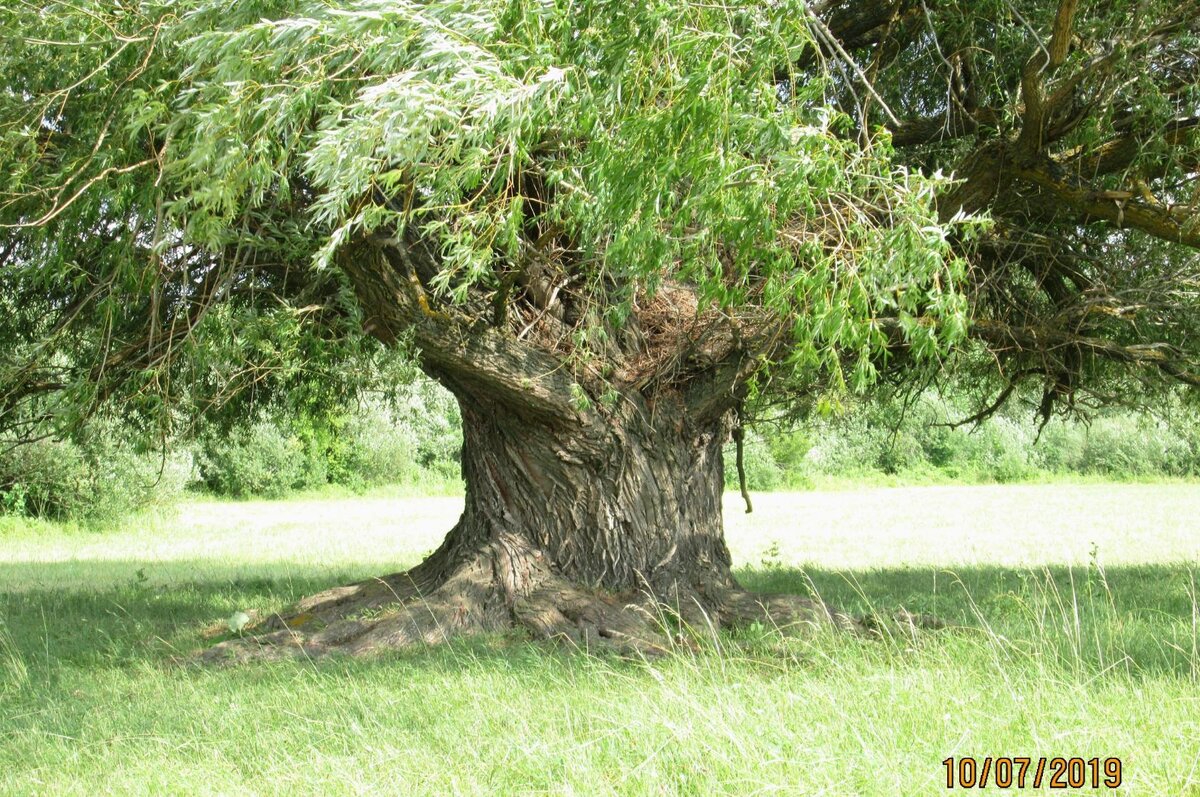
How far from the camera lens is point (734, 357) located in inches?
300

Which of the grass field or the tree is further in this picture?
the tree

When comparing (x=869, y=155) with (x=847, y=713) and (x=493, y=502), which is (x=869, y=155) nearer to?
(x=847, y=713)

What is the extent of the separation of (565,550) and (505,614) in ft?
2.28

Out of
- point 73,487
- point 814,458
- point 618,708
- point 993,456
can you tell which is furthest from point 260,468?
point 618,708

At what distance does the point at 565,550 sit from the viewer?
25.2ft

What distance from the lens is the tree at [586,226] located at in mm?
4000

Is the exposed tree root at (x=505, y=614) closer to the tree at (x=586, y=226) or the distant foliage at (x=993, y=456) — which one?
the tree at (x=586, y=226)

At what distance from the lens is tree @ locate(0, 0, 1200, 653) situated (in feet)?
13.1

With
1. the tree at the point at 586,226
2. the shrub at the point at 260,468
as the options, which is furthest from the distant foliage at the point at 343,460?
the tree at the point at 586,226

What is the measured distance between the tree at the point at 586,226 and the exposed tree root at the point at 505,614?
0.04 m

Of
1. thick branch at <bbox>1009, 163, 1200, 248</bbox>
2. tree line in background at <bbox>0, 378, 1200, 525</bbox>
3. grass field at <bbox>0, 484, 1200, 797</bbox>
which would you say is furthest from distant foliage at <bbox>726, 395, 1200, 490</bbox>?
thick branch at <bbox>1009, 163, 1200, 248</bbox>

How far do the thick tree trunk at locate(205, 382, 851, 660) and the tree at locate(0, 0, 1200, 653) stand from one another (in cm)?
3

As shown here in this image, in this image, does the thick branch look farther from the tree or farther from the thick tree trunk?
the thick tree trunk

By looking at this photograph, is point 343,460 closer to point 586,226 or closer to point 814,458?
point 814,458
